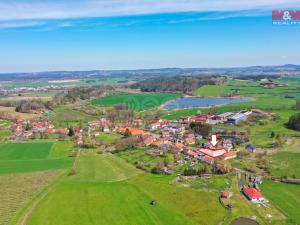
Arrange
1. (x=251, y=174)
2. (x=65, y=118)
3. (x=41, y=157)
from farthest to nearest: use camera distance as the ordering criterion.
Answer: (x=65, y=118), (x=41, y=157), (x=251, y=174)

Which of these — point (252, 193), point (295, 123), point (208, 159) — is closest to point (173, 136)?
point (208, 159)

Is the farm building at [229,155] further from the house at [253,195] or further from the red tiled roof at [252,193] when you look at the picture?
the red tiled roof at [252,193]

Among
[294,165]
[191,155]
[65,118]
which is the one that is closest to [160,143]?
[191,155]

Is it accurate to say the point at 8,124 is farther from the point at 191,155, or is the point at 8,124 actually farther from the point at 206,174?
the point at 206,174

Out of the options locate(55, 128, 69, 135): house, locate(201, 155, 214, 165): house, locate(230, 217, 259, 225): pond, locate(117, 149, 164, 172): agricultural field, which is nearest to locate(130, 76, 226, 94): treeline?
locate(55, 128, 69, 135): house

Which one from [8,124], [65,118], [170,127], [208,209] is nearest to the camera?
[208,209]

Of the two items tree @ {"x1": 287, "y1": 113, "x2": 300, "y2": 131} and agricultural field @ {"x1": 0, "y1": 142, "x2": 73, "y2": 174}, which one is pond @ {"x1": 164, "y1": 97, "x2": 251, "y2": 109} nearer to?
tree @ {"x1": 287, "y1": 113, "x2": 300, "y2": 131}

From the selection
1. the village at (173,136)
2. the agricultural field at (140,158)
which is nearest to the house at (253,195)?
the village at (173,136)
